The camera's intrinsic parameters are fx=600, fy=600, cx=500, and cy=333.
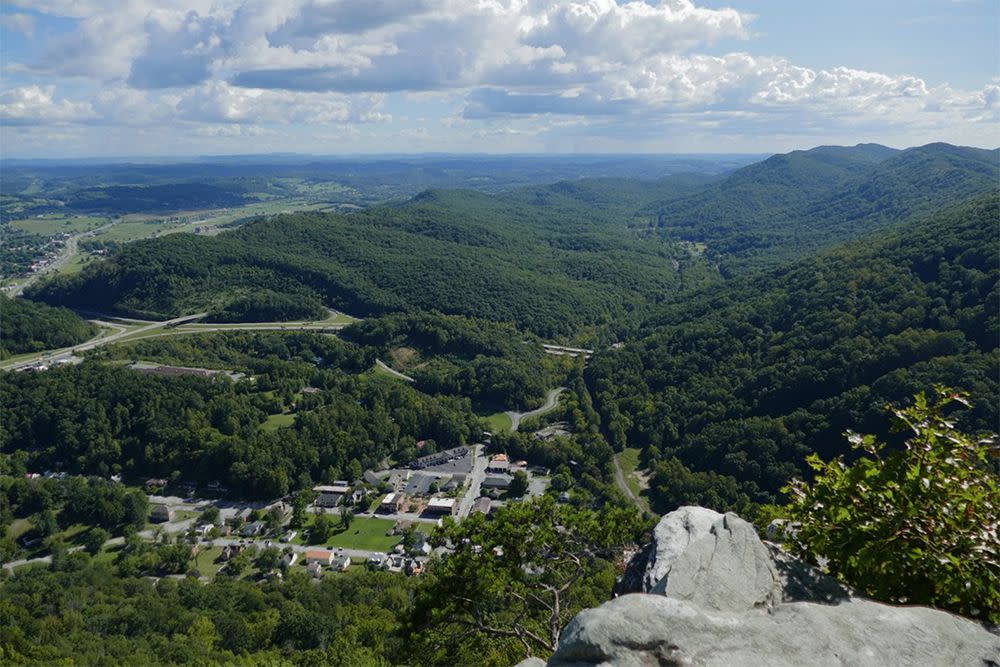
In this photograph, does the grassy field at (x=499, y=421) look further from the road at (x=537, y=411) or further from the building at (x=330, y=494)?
the building at (x=330, y=494)

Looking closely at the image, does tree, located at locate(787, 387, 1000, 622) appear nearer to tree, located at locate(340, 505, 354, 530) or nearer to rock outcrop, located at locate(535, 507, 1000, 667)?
rock outcrop, located at locate(535, 507, 1000, 667)

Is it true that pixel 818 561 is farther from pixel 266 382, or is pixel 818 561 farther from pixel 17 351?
pixel 17 351

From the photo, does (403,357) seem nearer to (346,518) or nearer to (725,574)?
(346,518)

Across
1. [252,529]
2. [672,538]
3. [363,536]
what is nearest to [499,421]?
[363,536]

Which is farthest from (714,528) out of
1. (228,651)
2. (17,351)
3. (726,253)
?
(726,253)

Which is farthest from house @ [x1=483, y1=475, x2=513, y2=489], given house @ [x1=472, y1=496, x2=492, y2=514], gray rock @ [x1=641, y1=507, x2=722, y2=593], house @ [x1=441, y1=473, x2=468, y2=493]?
gray rock @ [x1=641, y1=507, x2=722, y2=593]

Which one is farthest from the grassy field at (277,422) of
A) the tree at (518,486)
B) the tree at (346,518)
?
the tree at (518,486)
